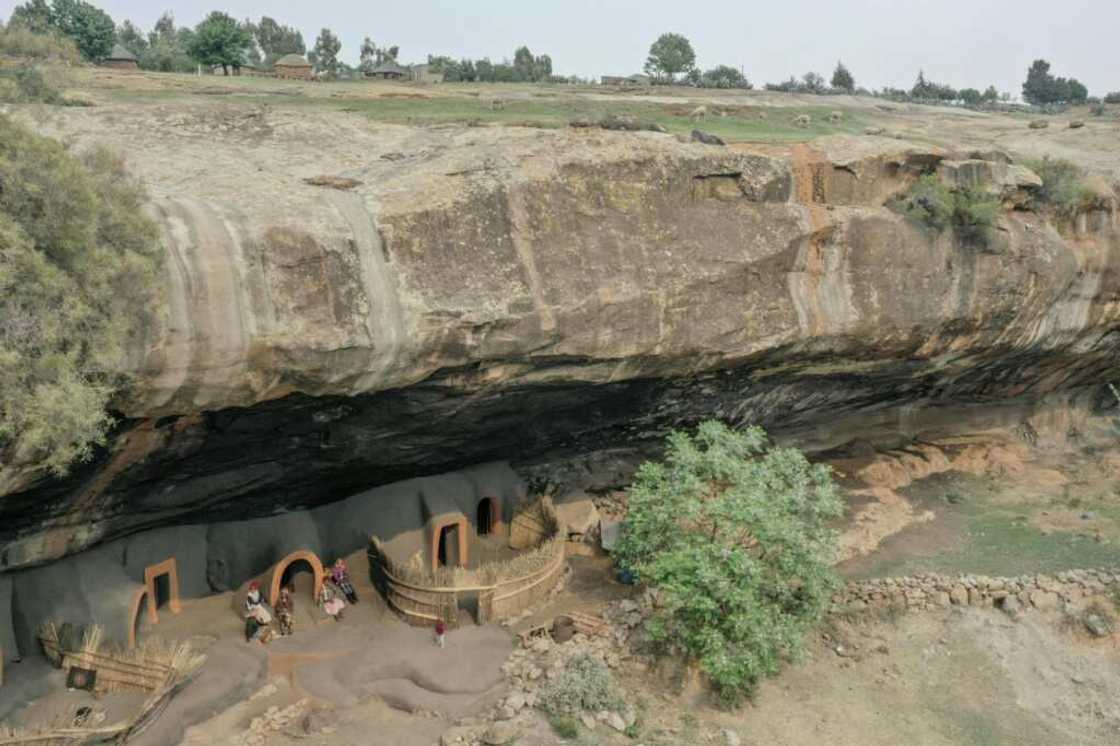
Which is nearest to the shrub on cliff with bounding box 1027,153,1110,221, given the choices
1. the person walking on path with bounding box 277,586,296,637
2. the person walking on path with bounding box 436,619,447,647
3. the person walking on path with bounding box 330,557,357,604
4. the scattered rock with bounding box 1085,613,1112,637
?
the scattered rock with bounding box 1085,613,1112,637

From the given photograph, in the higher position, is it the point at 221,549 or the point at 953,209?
the point at 953,209

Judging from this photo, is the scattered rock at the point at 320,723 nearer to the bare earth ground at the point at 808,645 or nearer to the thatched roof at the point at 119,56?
the bare earth ground at the point at 808,645

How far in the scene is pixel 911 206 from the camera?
15.2 metres

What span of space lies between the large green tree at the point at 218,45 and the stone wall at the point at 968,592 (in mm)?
24375

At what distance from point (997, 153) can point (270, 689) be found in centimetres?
1624

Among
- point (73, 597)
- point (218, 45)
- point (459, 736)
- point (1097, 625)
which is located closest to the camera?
point (459, 736)

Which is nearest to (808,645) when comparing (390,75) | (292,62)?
(292,62)

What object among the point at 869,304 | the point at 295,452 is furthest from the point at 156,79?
the point at 869,304

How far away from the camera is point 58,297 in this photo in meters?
8.23

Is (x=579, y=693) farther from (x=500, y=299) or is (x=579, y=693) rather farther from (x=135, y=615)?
(x=135, y=615)

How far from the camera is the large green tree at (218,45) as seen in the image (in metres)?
28.0

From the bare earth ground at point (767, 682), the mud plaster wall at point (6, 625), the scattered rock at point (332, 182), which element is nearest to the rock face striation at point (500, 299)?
the scattered rock at point (332, 182)

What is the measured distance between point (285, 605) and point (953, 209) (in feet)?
42.2

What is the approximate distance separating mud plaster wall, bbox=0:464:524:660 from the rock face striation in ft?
1.24
